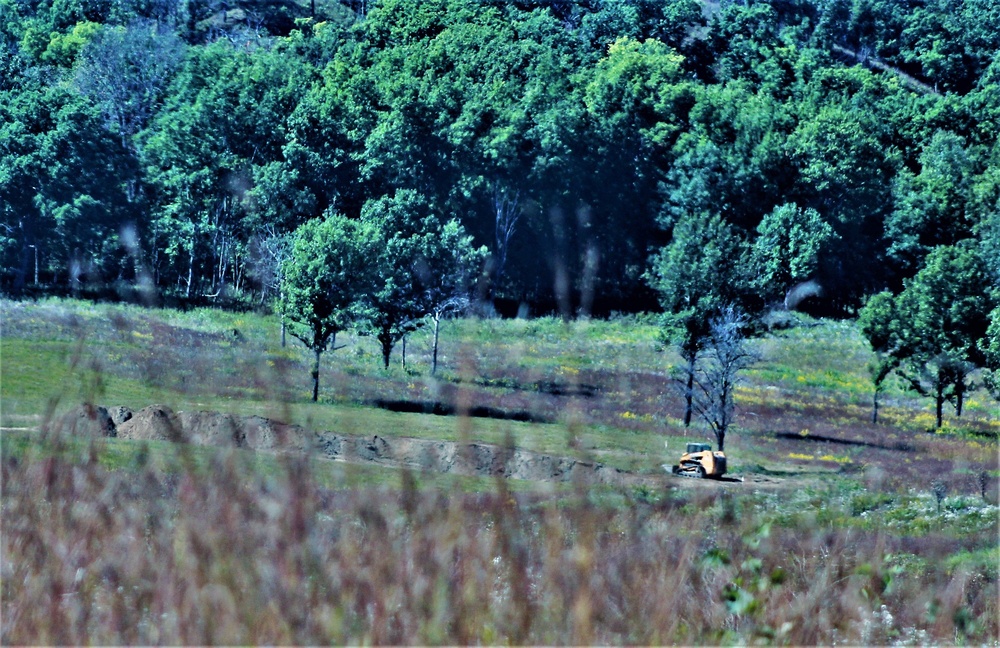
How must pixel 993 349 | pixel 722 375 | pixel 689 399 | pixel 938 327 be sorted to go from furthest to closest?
1. pixel 938 327
2. pixel 689 399
3. pixel 993 349
4. pixel 722 375

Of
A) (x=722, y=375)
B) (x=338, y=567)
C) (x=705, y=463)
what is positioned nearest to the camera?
(x=338, y=567)

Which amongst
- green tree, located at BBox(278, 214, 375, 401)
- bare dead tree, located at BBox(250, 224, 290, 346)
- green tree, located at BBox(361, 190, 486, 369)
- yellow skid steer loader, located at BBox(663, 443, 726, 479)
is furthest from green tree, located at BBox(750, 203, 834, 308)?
yellow skid steer loader, located at BBox(663, 443, 726, 479)

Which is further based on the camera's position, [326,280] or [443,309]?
[443,309]

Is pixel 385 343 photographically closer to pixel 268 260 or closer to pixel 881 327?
pixel 268 260

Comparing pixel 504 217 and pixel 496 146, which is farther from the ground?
pixel 496 146

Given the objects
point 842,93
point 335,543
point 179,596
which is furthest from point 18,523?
point 842,93

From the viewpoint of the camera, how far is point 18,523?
11.9 feet

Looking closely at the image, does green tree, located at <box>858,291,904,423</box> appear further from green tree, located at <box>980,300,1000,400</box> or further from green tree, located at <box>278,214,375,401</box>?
green tree, located at <box>278,214,375,401</box>

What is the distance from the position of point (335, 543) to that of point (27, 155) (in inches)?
2359

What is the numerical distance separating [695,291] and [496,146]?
3877 cm

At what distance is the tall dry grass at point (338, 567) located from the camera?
316 centimetres

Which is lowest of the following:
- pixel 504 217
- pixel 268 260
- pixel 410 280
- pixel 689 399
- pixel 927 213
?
pixel 689 399

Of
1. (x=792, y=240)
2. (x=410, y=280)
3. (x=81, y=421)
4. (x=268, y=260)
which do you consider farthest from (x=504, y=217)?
(x=81, y=421)

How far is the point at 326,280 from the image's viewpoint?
39625 mm
